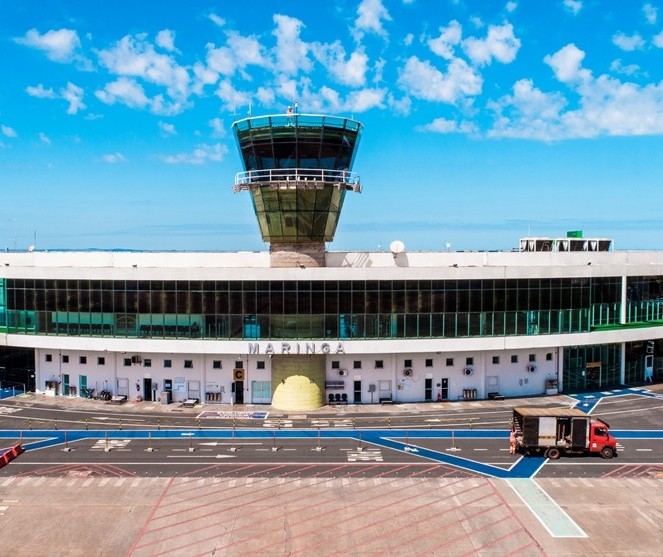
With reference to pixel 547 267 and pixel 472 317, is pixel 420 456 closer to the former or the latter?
pixel 472 317

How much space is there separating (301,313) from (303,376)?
6.19 metres

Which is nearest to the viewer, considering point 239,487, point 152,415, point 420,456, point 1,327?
point 239,487

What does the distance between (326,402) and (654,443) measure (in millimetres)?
28734

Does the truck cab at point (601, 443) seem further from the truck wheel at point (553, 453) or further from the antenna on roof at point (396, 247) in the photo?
the antenna on roof at point (396, 247)

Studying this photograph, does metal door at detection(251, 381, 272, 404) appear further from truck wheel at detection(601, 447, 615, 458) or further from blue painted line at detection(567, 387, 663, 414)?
blue painted line at detection(567, 387, 663, 414)

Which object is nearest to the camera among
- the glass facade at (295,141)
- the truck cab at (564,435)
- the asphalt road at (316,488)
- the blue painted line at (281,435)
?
the asphalt road at (316,488)

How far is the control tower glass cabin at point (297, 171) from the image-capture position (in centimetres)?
5559

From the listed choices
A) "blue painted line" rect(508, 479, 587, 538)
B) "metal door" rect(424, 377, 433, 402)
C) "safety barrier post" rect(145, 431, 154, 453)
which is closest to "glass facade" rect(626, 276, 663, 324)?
"metal door" rect(424, 377, 433, 402)

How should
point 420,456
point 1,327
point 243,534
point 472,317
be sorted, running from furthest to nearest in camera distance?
point 1,327 < point 472,317 < point 420,456 < point 243,534

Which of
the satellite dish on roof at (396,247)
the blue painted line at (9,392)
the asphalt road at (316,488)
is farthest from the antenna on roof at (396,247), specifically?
the blue painted line at (9,392)

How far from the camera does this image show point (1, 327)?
6431 cm

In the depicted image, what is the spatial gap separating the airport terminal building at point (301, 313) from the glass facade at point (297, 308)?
0.14m

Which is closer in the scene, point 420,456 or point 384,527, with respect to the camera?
point 384,527

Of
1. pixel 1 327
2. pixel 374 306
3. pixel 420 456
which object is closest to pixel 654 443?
pixel 420 456
